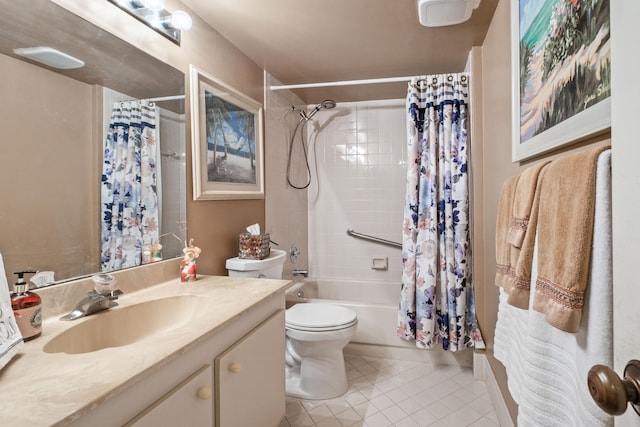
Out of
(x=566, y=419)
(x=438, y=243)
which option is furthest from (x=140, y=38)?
(x=438, y=243)

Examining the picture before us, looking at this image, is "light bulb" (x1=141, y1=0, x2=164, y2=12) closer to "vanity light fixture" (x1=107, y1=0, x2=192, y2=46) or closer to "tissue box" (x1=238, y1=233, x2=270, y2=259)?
"vanity light fixture" (x1=107, y1=0, x2=192, y2=46)

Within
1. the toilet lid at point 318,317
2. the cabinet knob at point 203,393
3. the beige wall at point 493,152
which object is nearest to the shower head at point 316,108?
the beige wall at point 493,152

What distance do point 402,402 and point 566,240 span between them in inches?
63.8

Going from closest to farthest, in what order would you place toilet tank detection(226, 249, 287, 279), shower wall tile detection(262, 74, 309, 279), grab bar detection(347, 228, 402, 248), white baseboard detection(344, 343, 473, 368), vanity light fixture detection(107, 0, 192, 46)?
1. vanity light fixture detection(107, 0, 192, 46)
2. toilet tank detection(226, 249, 287, 279)
3. white baseboard detection(344, 343, 473, 368)
4. shower wall tile detection(262, 74, 309, 279)
5. grab bar detection(347, 228, 402, 248)

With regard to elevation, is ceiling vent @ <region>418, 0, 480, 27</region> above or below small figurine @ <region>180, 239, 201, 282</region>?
above

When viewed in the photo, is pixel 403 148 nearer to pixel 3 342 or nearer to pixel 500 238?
pixel 500 238

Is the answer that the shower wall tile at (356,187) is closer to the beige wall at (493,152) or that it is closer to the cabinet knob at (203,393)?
the beige wall at (493,152)

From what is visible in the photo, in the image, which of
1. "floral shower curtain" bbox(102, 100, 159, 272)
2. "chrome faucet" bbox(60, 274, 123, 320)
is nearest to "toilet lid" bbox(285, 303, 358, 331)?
"floral shower curtain" bbox(102, 100, 159, 272)

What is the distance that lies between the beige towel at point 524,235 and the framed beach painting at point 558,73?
0.15 metres

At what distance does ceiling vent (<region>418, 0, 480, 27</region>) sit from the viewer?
5.28ft

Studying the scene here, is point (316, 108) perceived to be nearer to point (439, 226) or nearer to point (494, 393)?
point (439, 226)

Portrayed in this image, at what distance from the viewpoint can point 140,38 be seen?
4.75 ft

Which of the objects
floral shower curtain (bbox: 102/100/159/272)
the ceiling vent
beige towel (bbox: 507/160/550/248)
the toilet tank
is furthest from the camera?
the toilet tank

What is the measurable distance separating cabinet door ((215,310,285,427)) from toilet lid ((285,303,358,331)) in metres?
0.45
